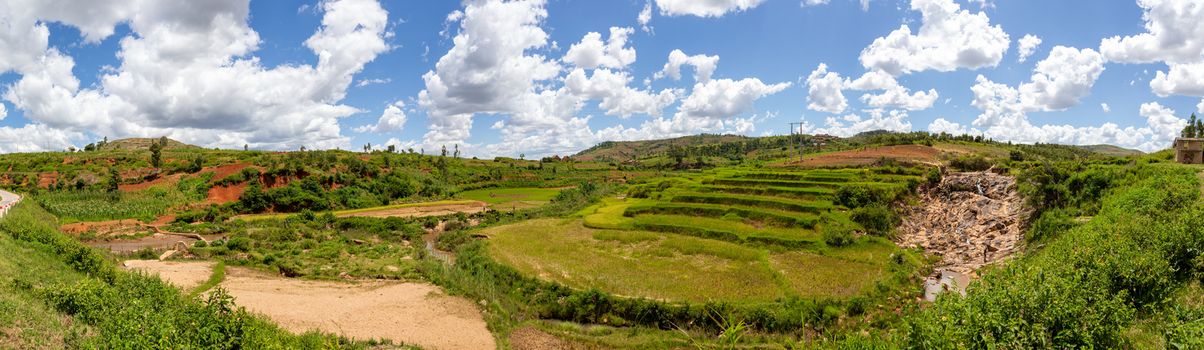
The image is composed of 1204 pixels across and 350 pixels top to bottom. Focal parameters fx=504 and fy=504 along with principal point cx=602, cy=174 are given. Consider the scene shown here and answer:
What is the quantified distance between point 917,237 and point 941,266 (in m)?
6.44

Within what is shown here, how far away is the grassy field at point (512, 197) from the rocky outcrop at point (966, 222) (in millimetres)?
42290

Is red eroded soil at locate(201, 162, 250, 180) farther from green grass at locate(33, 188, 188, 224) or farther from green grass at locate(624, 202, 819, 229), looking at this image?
green grass at locate(624, 202, 819, 229)

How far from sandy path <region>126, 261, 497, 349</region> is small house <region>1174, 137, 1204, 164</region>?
40141 mm

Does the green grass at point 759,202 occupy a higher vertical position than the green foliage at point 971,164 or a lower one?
lower

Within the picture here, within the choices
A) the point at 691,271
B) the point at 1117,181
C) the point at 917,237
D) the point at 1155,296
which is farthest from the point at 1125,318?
the point at 917,237

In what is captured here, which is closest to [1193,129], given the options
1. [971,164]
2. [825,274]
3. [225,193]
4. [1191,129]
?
[1191,129]

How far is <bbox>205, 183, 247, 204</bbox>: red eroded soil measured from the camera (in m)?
58.3

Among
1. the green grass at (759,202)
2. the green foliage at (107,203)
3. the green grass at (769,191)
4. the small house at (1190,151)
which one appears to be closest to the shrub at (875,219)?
the green grass at (759,202)

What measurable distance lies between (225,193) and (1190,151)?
84.6 meters

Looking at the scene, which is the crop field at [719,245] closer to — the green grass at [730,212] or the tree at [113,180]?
the green grass at [730,212]

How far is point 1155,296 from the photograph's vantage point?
11.5 meters

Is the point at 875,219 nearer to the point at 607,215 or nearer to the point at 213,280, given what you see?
the point at 607,215

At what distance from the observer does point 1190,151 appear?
96.7 feet

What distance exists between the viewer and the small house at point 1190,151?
95.3 ft
